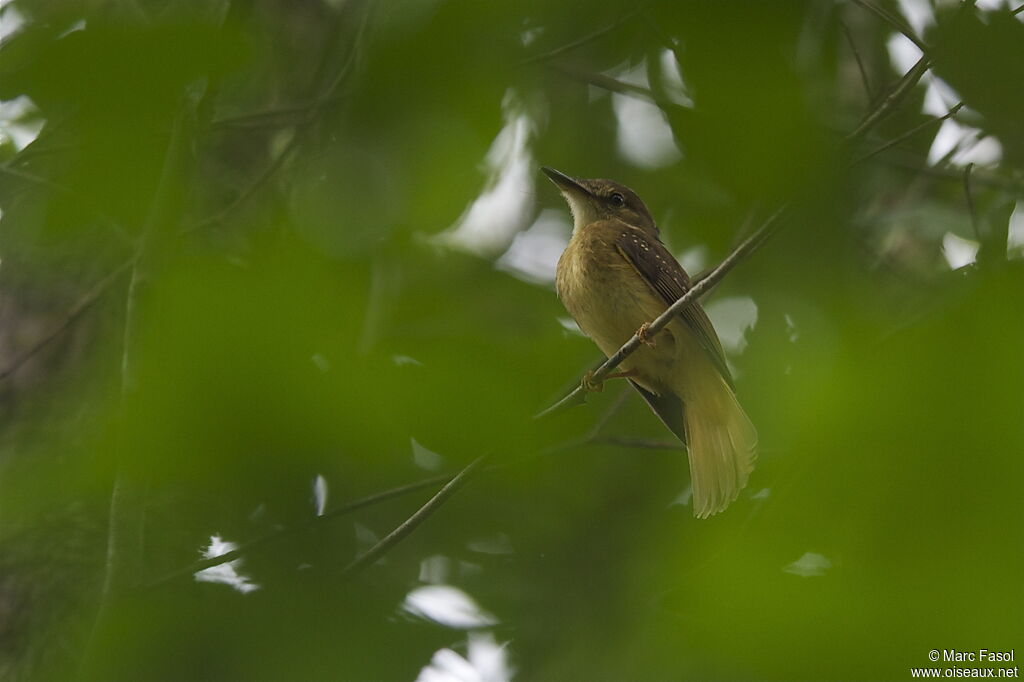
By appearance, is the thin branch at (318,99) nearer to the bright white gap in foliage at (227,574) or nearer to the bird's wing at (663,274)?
the bright white gap in foliage at (227,574)

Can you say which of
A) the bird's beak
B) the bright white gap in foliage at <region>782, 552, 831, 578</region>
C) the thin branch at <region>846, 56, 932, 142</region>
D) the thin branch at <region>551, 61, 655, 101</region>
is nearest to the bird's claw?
the thin branch at <region>846, 56, 932, 142</region>

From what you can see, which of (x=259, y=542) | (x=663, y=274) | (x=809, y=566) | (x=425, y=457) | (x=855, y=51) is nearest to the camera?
(x=809, y=566)

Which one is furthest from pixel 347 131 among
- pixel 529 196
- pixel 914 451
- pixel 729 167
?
pixel 529 196

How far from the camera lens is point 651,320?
13.7ft

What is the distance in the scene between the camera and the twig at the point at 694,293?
7.18 ft

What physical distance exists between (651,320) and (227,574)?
2645 millimetres

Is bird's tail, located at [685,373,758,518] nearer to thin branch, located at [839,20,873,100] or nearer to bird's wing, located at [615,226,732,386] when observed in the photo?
bird's wing, located at [615,226,732,386]

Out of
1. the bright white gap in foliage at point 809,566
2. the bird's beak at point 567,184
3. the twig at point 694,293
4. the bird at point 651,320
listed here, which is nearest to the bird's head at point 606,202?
the bird's beak at point 567,184

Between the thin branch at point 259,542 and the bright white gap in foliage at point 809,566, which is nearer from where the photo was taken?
the bright white gap in foliage at point 809,566

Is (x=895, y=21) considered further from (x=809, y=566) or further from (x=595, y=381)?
(x=809, y=566)

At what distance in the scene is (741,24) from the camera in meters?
1.57

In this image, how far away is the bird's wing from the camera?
13.2 ft

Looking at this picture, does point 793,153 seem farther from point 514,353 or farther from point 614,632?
point 614,632

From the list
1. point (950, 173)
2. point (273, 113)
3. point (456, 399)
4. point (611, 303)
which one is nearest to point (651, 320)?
point (611, 303)
